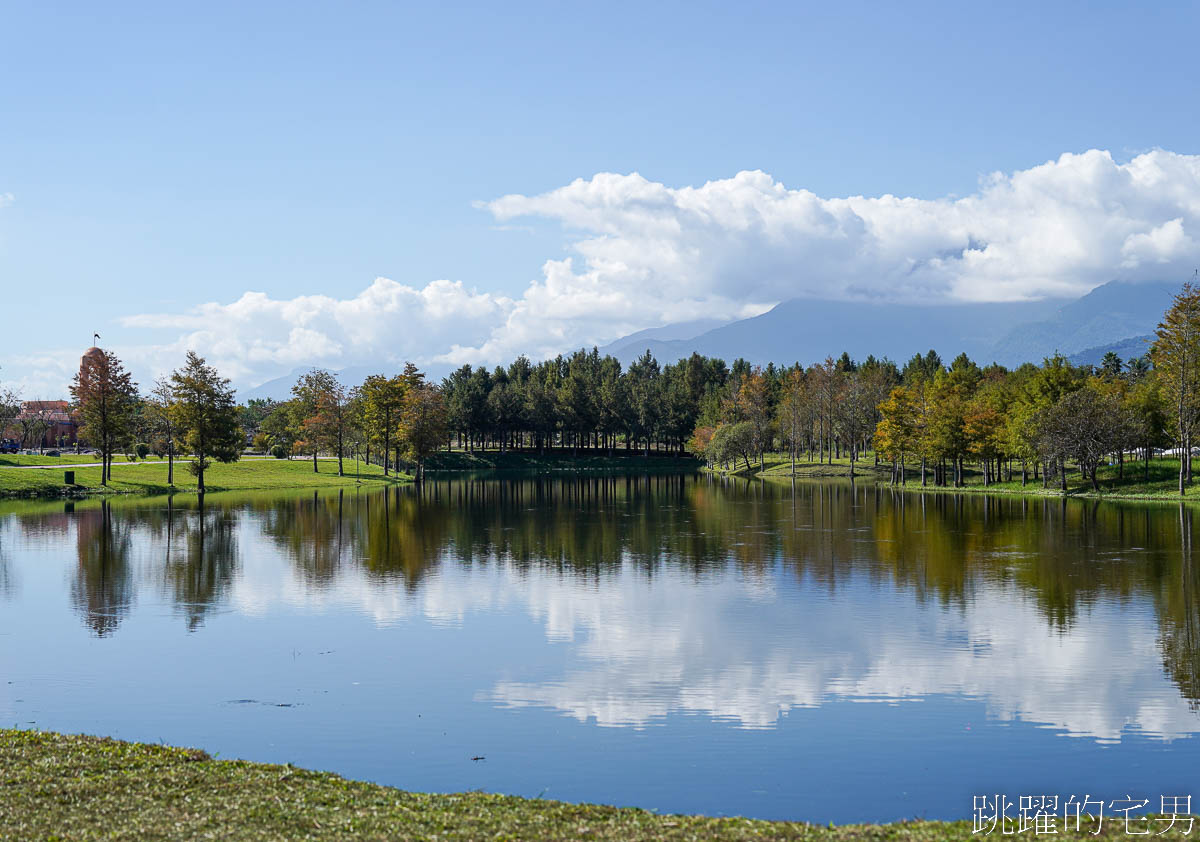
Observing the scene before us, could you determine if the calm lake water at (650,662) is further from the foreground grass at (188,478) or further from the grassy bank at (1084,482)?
the foreground grass at (188,478)

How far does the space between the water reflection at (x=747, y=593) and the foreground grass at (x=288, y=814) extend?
20.0 ft

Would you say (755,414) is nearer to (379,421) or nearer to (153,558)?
(379,421)

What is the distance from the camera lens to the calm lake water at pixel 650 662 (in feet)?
54.6

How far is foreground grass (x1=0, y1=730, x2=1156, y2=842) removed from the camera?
12.2m

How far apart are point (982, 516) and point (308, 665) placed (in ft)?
179

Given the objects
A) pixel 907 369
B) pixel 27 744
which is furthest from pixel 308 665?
pixel 907 369

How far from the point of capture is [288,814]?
12.9 m

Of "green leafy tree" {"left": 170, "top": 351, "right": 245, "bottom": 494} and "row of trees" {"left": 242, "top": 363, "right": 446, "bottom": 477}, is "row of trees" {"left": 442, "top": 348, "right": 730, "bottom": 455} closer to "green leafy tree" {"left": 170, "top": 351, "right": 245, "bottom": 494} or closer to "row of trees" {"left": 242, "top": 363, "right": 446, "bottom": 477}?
"row of trees" {"left": 242, "top": 363, "right": 446, "bottom": 477}

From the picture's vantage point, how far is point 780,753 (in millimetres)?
17359

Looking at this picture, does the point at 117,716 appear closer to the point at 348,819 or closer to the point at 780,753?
the point at 348,819

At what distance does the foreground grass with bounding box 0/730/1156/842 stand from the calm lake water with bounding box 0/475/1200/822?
1945 mm

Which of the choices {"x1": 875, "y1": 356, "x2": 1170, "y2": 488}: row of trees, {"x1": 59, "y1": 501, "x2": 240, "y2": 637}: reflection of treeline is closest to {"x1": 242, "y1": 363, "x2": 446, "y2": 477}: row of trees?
{"x1": 59, "y1": 501, "x2": 240, "y2": 637}: reflection of treeline

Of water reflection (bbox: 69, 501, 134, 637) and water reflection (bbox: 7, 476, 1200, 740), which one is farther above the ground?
water reflection (bbox: 69, 501, 134, 637)

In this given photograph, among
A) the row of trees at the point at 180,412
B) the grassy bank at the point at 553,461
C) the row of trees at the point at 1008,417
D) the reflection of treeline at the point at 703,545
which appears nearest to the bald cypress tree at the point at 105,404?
the row of trees at the point at 180,412
